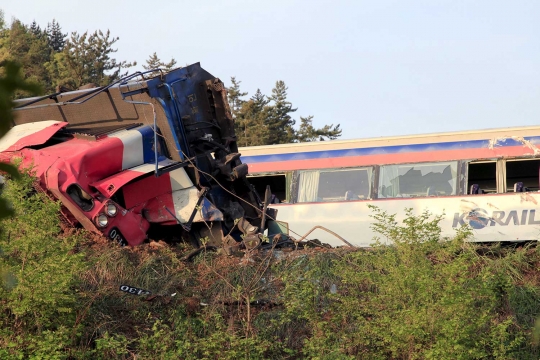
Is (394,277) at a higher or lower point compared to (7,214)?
lower

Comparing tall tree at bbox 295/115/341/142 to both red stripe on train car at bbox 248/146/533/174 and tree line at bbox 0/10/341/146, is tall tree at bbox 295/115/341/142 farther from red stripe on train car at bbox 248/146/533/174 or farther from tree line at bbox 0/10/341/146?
red stripe on train car at bbox 248/146/533/174

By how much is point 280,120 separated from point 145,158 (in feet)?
96.4

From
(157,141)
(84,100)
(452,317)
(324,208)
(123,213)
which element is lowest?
(324,208)

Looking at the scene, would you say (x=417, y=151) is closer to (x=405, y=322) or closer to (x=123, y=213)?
(x=123, y=213)

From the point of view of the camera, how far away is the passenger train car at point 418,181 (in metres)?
13.0

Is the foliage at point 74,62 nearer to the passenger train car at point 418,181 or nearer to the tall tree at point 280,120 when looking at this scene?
the tall tree at point 280,120

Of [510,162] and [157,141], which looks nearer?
[157,141]

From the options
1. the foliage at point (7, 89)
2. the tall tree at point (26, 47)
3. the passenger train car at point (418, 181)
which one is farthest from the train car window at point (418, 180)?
the tall tree at point (26, 47)

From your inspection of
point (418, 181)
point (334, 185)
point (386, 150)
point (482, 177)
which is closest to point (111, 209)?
point (334, 185)

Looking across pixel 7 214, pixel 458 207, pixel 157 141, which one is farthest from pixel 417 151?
pixel 7 214

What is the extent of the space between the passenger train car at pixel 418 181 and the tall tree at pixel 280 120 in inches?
847

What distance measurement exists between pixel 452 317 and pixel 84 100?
5274mm

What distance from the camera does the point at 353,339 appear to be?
22.4 feet

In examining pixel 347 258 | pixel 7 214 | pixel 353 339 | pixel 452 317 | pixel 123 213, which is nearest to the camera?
pixel 7 214
